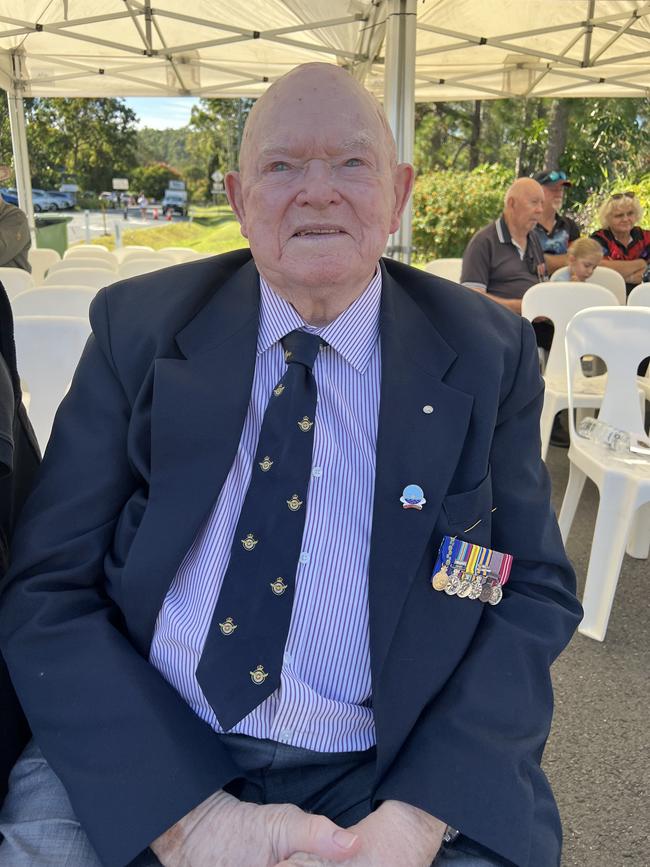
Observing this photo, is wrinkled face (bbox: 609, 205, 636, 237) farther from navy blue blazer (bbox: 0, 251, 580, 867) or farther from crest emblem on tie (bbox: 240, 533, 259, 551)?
crest emblem on tie (bbox: 240, 533, 259, 551)

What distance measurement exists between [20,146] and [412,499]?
930cm

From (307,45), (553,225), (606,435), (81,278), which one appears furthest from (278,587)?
(307,45)

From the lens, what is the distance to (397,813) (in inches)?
41.4

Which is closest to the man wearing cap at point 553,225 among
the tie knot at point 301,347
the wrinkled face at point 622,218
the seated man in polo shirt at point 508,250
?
the wrinkled face at point 622,218

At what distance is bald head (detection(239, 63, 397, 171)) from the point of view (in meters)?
1.25

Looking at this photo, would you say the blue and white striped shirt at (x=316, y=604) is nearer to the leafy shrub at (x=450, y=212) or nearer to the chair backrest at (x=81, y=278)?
the chair backrest at (x=81, y=278)

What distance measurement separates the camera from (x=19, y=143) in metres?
8.88

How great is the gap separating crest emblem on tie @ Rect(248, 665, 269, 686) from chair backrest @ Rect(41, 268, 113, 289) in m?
3.85

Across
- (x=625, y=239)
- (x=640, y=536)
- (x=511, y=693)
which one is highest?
(x=625, y=239)

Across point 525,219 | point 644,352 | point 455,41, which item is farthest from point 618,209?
point 644,352

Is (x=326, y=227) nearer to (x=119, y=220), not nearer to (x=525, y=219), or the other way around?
(x=525, y=219)

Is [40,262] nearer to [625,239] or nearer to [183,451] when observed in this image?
[625,239]

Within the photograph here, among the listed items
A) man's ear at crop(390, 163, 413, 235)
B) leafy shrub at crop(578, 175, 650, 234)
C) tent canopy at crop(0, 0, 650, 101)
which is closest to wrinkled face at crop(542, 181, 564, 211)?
tent canopy at crop(0, 0, 650, 101)

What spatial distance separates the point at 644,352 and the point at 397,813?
2446 millimetres
